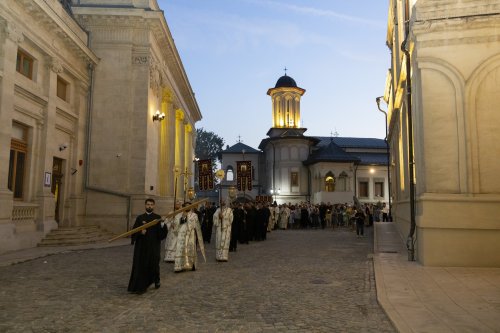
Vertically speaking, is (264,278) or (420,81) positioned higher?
(420,81)

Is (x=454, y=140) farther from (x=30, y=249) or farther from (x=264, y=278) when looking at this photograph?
(x=30, y=249)

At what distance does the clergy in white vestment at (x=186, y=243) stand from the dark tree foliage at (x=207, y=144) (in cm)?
7731

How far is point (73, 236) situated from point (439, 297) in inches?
566

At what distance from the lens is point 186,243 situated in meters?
10.8

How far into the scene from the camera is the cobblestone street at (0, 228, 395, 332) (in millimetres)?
5922

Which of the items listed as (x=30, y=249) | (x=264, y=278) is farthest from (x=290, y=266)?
(x=30, y=249)

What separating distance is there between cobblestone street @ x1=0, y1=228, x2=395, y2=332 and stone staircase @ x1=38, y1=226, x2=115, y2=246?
14.2 feet

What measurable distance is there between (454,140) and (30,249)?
1391 centimetres

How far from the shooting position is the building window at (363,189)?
2083 inches

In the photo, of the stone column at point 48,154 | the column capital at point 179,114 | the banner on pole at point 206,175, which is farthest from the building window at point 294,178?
the stone column at point 48,154

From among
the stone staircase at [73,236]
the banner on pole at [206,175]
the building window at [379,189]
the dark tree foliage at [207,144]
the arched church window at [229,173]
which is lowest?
the stone staircase at [73,236]

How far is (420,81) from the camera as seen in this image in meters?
11.6

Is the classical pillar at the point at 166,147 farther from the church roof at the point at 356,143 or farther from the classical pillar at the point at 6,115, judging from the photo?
the church roof at the point at 356,143

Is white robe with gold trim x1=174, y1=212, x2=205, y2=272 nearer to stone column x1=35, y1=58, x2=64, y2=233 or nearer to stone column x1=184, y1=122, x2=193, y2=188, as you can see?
stone column x1=35, y1=58, x2=64, y2=233
